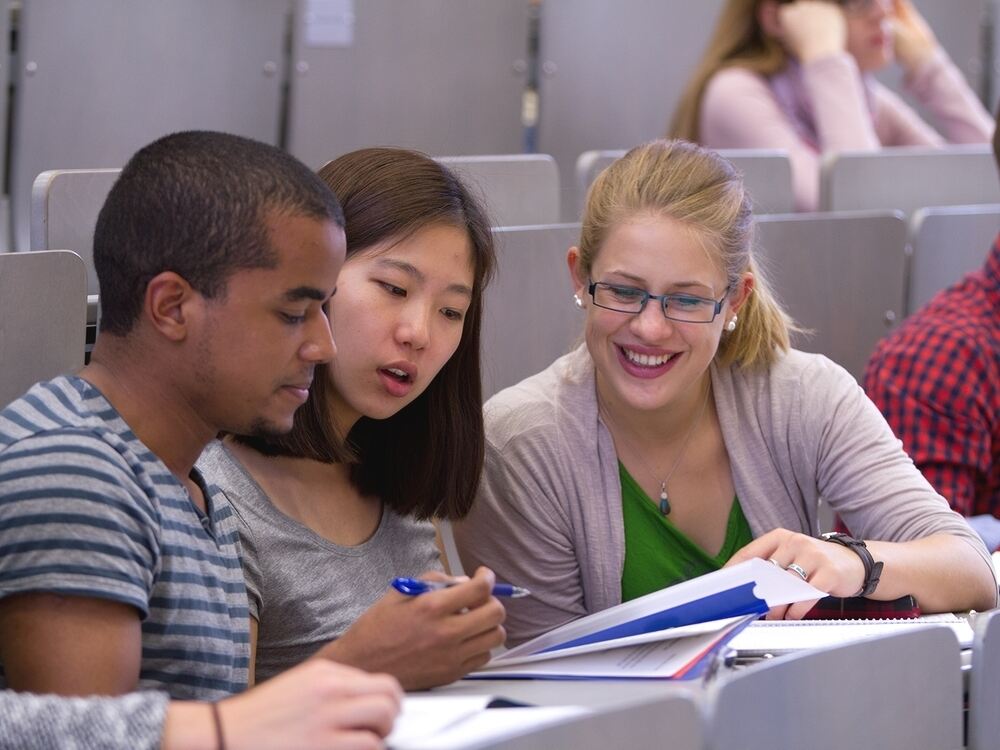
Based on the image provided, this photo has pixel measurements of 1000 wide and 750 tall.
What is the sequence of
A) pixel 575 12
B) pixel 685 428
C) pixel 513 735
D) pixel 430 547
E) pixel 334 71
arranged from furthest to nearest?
pixel 575 12 → pixel 334 71 → pixel 685 428 → pixel 430 547 → pixel 513 735

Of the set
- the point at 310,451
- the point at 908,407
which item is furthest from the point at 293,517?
the point at 908,407

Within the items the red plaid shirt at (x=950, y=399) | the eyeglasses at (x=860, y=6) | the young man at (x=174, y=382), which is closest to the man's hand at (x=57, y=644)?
the young man at (x=174, y=382)

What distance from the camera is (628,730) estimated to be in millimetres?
1060

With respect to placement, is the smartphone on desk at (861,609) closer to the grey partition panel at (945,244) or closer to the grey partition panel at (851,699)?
the grey partition panel at (851,699)

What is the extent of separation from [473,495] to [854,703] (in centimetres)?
67

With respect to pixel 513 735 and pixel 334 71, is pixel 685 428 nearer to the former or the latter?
pixel 513 735

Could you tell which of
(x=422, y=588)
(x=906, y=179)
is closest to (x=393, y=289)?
(x=422, y=588)

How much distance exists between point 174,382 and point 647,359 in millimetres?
843

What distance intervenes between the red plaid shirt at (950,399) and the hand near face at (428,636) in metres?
1.22

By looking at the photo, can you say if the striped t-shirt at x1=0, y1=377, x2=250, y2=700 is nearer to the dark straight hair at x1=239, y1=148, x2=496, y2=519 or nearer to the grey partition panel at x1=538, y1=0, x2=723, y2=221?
the dark straight hair at x1=239, y1=148, x2=496, y2=519

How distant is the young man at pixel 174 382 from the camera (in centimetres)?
111

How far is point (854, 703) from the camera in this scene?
1.25 m

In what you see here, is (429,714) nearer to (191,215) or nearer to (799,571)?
(191,215)

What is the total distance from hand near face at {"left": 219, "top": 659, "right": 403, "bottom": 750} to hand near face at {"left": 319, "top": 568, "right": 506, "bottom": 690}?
21cm
